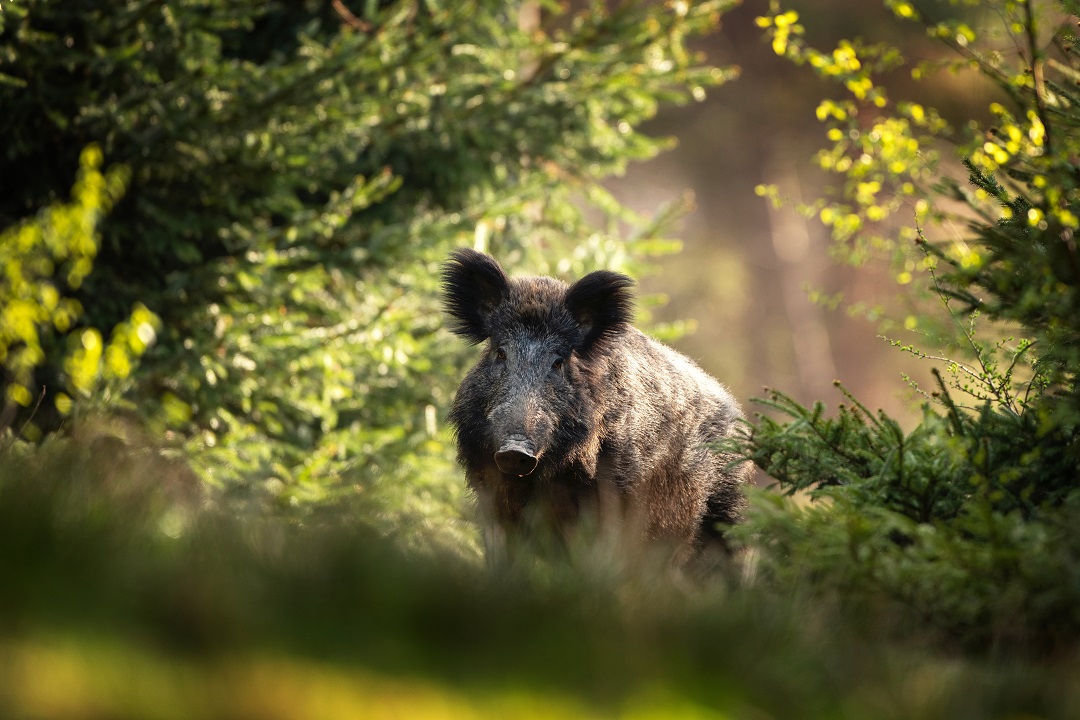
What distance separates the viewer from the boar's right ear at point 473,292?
6602 mm

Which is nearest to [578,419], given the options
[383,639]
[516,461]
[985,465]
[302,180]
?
[516,461]

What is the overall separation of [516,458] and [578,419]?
709 mm

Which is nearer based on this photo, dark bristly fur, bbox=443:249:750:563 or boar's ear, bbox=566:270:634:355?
dark bristly fur, bbox=443:249:750:563

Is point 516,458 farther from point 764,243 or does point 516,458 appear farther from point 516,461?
point 764,243

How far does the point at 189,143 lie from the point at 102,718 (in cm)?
662

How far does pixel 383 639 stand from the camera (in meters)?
2.24

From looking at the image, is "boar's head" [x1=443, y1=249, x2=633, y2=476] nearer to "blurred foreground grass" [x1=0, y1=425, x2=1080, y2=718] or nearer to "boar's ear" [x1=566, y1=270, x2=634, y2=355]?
"boar's ear" [x1=566, y1=270, x2=634, y2=355]

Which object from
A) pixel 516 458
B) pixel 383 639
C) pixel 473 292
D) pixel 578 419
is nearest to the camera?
pixel 383 639

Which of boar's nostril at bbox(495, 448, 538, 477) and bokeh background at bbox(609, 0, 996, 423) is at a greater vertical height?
bokeh background at bbox(609, 0, 996, 423)

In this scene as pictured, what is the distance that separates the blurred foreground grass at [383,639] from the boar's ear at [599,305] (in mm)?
3503

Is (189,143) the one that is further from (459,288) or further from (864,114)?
(864,114)

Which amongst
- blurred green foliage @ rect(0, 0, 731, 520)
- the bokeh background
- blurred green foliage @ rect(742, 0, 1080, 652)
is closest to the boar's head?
blurred green foliage @ rect(0, 0, 731, 520)

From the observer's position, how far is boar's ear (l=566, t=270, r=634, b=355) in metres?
6.40

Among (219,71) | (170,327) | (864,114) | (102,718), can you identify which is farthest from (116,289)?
(864,114)
